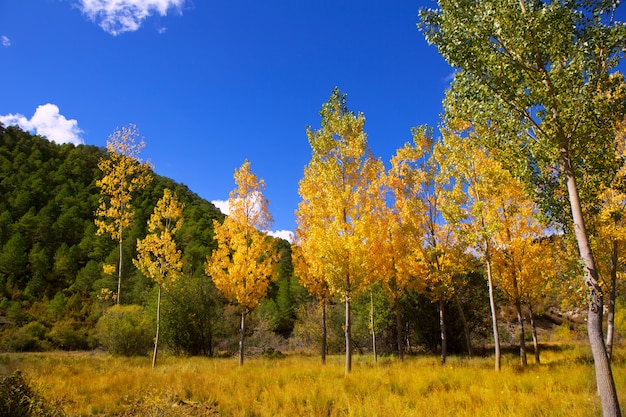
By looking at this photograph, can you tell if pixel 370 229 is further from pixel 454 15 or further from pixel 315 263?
pixel 454 15

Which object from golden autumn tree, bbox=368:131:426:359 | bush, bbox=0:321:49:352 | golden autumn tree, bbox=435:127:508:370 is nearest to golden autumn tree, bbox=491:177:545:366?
golden autumn tree, bbox=435:127:508:370

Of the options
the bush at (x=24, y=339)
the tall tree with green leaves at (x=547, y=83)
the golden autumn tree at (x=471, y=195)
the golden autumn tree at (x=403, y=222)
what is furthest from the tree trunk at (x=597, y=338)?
the bush at (x=24, y=339)

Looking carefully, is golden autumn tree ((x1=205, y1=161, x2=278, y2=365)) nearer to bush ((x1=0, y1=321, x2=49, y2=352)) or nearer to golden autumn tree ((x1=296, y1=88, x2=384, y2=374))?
golden autumn tree ((x1=296, y1=88, x2=384, y2=374))

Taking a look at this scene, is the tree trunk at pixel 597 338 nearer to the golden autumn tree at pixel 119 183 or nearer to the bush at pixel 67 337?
the golden autumn tree at pixel 119 183

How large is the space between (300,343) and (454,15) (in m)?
34.2

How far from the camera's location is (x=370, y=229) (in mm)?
12000

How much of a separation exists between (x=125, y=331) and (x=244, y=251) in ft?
34.7

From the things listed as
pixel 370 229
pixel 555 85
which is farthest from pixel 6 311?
pixel 555 85

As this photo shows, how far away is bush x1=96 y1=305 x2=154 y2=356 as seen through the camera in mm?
20625

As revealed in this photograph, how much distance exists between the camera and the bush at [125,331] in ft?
67.7

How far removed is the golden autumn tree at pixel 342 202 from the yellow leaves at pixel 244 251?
311 centimetres

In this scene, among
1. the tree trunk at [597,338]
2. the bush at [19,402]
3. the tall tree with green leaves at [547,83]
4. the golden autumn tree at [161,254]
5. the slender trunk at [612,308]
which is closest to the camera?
the tree trunk at [597,338]

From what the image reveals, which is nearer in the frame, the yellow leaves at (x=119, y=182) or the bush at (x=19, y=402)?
the bush at (x=19, y=402)

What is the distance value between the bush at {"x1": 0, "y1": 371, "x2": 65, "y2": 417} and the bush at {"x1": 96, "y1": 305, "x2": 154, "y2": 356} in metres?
13.9
